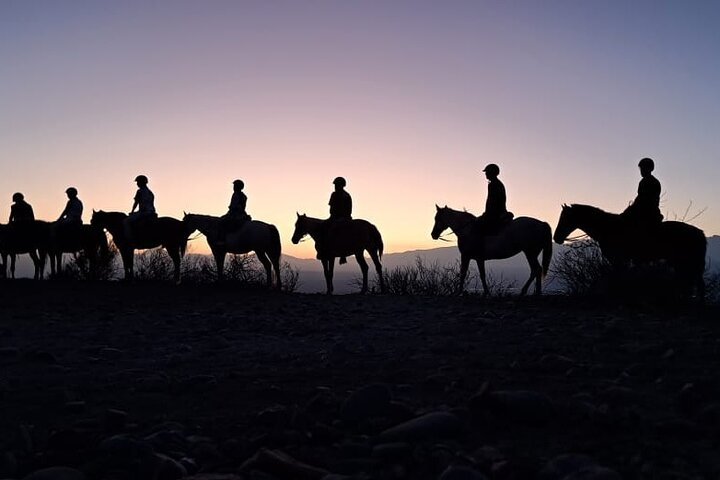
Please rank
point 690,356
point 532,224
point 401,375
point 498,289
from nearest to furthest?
1. point 401,375
2. point 690,356
3. point 532,224
4. point 498,289

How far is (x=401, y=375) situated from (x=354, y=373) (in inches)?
16.0

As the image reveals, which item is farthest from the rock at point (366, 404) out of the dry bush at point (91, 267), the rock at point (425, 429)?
the dry bush at point (91, 267)

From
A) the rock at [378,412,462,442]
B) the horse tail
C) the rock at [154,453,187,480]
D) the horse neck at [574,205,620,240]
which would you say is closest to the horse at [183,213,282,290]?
the horse tail

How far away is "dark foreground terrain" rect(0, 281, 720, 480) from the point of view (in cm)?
332

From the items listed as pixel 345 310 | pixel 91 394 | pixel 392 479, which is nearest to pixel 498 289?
pixel 345 310

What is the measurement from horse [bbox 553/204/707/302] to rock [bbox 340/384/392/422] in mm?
8408

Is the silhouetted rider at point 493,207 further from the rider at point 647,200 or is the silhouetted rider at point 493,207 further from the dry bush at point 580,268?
the rider at point 647,200

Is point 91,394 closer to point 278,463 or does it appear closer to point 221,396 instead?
point 221,396

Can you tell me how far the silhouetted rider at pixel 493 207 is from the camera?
14547mm

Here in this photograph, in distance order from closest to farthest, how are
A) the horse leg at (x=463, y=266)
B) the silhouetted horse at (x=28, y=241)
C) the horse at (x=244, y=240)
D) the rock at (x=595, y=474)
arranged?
1. the rock at (x=595, y=474)
2. the horse leg at (x=463, y=266)
3. the horse at (x=244, y=240)
4. the silhouetted horse at (x=28, y=241)

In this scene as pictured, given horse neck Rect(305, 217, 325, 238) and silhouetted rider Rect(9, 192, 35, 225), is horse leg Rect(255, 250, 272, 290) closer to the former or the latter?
horse neck Rect(305, 217, 325, 238)

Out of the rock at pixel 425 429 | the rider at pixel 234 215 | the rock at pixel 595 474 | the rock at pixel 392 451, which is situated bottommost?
the rock at pixel 392 451

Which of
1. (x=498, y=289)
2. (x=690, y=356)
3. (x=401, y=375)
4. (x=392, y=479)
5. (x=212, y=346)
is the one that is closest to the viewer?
(x=392, y=479)

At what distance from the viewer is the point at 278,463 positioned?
3238mm
